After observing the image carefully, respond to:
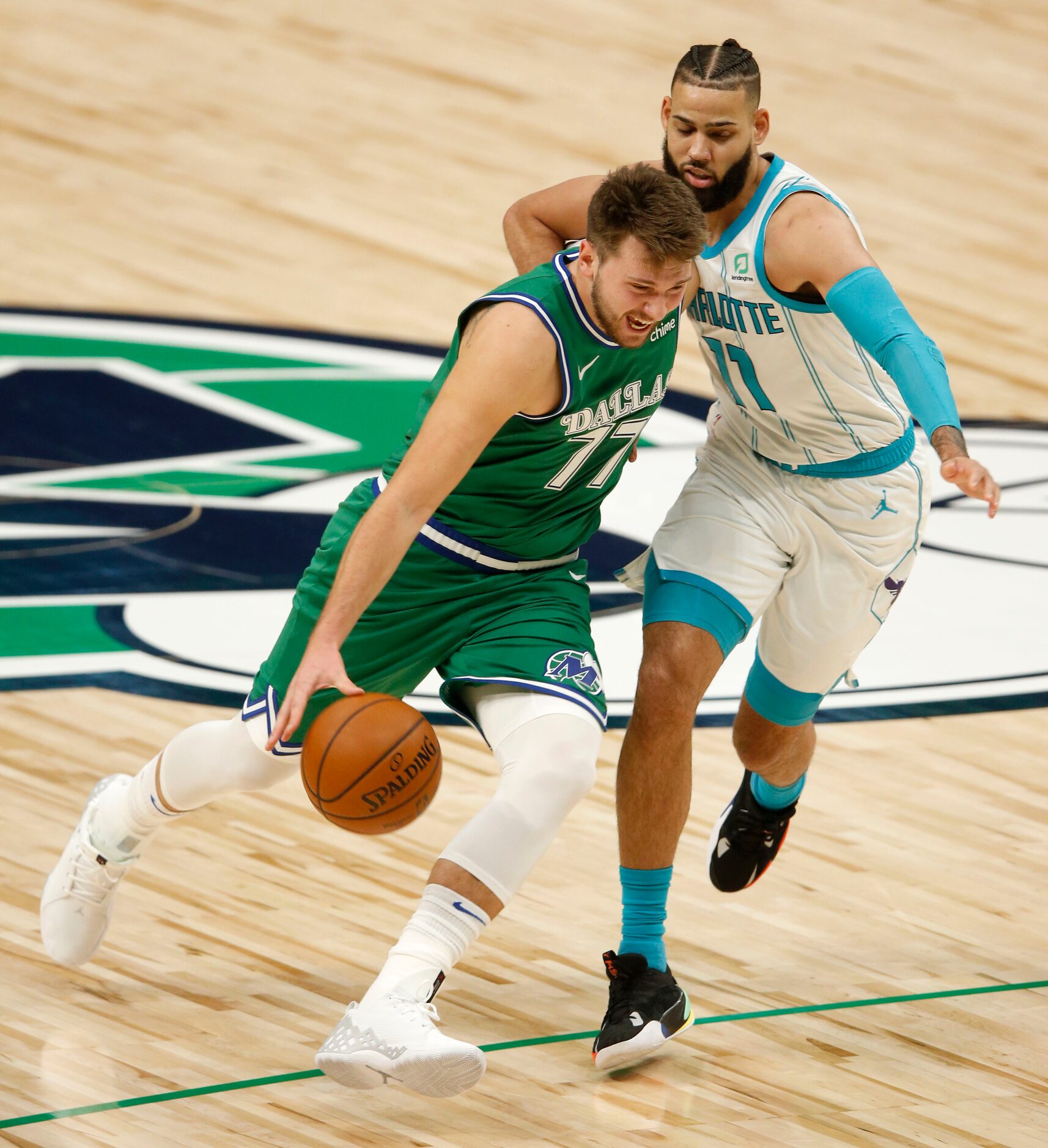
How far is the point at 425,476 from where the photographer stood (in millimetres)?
3652

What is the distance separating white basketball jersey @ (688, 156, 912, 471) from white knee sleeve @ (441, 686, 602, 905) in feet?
3.23

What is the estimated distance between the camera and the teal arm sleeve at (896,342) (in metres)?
3.76

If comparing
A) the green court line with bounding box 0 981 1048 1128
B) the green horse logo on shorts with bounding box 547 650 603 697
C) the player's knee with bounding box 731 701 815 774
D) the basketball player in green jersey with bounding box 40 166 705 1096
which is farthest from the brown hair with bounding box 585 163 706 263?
the green court line with bounding box 0 981 1048 1128

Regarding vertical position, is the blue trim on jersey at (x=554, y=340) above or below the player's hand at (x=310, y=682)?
above

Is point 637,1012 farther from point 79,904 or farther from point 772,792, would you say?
point 79,904

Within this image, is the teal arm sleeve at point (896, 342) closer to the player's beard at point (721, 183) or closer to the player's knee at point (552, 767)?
the player's beard at point (721, 183)

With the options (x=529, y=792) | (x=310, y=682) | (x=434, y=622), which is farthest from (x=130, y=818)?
(x=529, y=792)

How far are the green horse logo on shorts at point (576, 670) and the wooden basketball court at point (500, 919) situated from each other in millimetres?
823

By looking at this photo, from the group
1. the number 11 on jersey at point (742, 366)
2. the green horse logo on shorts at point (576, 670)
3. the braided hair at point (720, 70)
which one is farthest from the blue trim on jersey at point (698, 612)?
the braided hair at point (720, 70)

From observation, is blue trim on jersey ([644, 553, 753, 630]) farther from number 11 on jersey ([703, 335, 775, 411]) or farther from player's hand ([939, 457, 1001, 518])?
player's hand ([939, 457, 1001, 518])

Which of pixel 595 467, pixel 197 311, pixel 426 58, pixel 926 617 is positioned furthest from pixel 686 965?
pixel 426 58

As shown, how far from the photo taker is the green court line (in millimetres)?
3740

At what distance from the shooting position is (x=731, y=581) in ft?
14.3

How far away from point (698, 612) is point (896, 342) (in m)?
0.76
